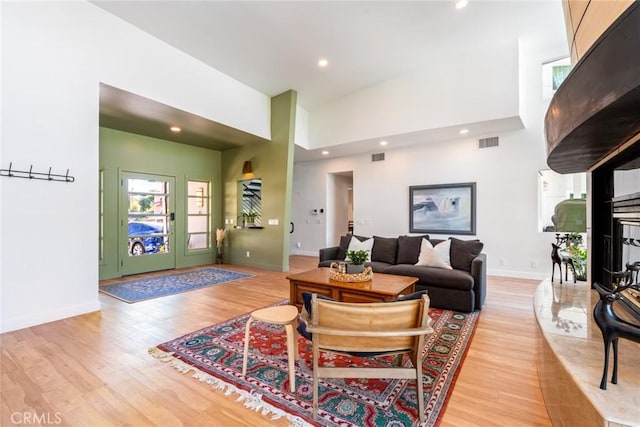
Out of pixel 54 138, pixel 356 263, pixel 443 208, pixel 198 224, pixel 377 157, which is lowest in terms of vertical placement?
pixel 356 263

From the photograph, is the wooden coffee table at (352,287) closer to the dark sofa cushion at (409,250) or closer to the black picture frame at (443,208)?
the dark sofa cushion at (409,250)

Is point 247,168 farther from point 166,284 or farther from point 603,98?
point 603,98

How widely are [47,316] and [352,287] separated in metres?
3.42

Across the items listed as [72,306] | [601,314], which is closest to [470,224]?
[601,314]

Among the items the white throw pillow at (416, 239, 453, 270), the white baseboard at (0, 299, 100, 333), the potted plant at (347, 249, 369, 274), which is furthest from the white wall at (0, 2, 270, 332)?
the white throw pillow at (416, 239, 453, 270)

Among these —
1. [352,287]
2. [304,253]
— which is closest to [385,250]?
[352,287]

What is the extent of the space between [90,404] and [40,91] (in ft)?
10.9

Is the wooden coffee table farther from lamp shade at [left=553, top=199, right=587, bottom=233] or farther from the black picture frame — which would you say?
the black picture frame

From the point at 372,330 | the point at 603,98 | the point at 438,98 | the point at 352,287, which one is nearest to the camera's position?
the point at 603,98

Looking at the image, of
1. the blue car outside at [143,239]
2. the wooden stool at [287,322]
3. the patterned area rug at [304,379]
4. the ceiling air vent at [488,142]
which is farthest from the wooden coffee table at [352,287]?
the blue car outside at [143,239]

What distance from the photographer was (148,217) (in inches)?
232

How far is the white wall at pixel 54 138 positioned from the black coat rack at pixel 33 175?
62 millimetres

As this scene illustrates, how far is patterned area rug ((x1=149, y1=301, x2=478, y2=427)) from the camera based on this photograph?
167 centimetres

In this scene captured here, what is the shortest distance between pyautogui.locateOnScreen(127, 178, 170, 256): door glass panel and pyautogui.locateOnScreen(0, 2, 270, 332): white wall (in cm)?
231
